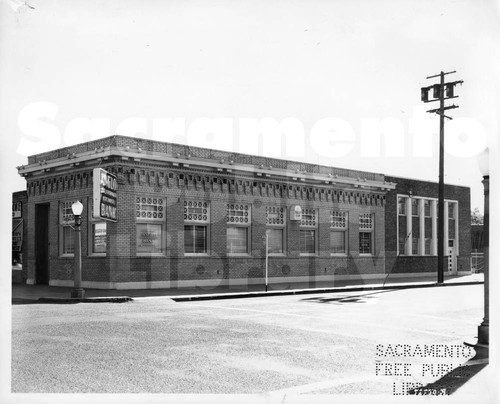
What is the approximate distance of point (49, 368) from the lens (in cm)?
897

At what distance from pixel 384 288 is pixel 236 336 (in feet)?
51.5

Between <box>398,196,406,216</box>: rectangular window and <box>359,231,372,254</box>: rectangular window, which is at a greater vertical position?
<box>398,196,406,216</box>: rectangular window

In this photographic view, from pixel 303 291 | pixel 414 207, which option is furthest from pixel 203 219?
pixel 414 207

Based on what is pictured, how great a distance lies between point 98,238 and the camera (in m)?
24.6

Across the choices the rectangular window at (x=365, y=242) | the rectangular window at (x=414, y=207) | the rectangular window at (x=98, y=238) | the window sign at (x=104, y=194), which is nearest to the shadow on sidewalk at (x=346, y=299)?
the window sign at (x=104, y=194)

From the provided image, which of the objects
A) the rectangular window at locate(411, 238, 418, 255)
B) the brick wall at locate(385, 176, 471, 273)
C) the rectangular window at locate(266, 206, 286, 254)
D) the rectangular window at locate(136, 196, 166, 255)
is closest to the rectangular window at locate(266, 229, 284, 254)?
the rectangular window at locate(266, 206, 286, 254)

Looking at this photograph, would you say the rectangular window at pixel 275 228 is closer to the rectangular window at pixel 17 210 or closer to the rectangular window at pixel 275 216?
the rectangular window at pixel 275 216

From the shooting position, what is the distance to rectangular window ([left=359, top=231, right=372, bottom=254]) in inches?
1310

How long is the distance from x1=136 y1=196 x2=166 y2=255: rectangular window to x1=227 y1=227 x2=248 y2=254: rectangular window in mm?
3546

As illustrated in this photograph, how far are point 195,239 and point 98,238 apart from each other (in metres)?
4.09

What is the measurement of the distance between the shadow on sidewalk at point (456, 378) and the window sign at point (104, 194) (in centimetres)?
1531

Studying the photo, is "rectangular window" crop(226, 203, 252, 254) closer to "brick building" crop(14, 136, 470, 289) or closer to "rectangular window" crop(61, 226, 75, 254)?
"brick building" crop(14, 136, 470, 289)

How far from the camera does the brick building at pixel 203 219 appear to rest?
2431cm

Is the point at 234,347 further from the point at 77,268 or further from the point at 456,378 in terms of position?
the point at 77,268
